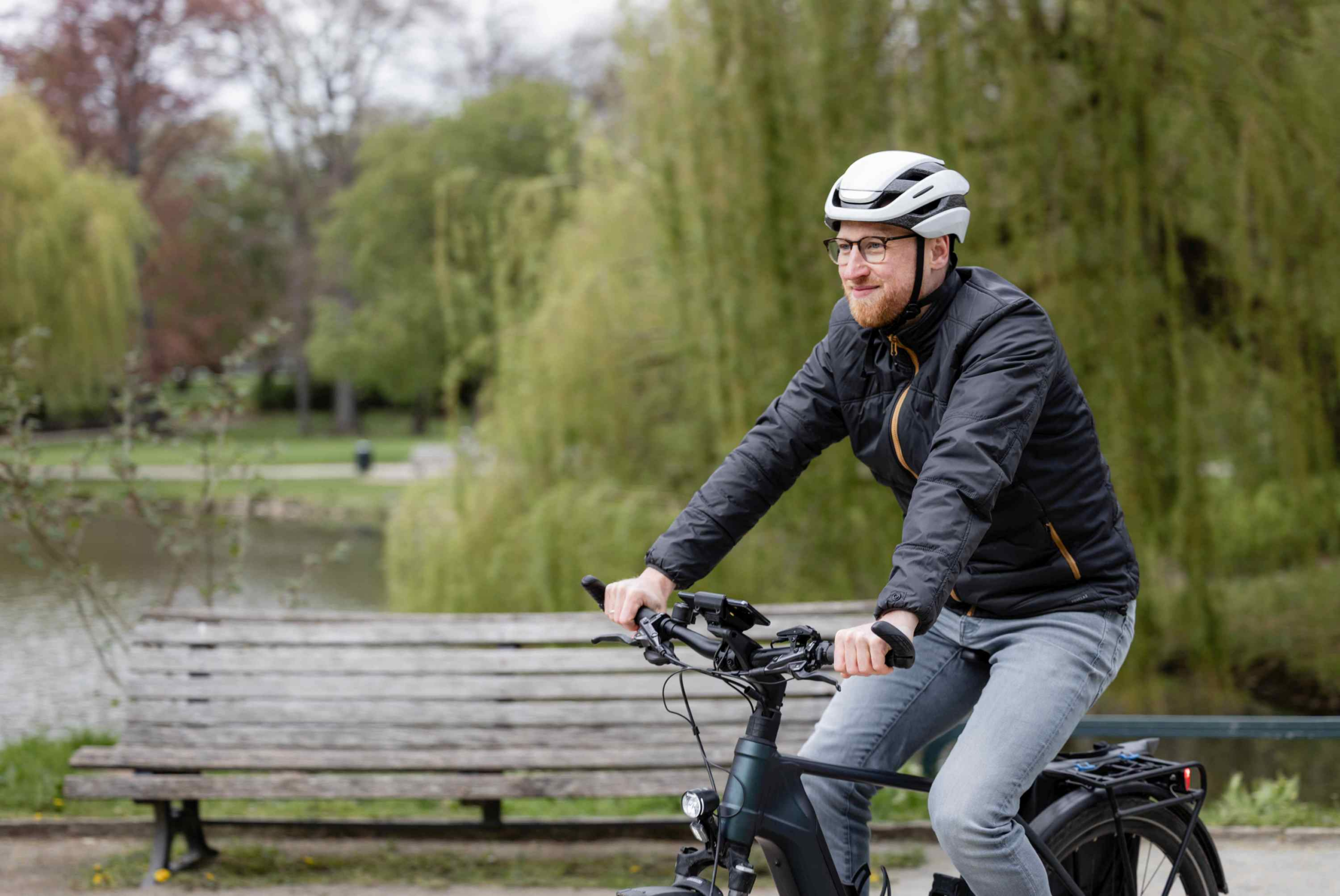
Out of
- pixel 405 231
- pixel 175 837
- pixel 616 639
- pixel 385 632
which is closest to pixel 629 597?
pixel 616 639

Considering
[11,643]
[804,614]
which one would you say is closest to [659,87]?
[804,614]

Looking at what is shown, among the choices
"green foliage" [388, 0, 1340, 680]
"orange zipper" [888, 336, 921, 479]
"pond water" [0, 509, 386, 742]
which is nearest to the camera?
"orange zipper" [888, 336, 921, 479]

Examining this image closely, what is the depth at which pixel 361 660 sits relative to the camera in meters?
4.36

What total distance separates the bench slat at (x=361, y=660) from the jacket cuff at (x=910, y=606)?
2164 mm

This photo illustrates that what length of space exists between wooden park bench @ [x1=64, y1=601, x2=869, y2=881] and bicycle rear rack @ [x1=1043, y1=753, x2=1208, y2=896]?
1.30 metres

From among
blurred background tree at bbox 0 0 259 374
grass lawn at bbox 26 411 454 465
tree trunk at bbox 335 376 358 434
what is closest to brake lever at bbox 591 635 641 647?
grass lawn at bbox 26 411 454 465

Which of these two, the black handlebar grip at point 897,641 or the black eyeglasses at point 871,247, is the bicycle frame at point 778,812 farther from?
the black eyeglasses at point 871,247

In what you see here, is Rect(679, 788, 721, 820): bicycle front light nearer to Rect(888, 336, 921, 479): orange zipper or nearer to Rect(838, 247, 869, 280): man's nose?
Rect(888, 336, 921, 479): orange zipper

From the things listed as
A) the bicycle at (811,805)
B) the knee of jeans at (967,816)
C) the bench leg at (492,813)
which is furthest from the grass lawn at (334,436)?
the knee of jeans at (967,816)

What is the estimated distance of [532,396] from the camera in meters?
8.83

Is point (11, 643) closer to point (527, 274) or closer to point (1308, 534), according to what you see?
point (527, 274)

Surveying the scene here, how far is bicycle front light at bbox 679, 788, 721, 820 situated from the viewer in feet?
7.51

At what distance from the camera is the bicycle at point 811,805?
226 cm

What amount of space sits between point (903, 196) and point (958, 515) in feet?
2.02
